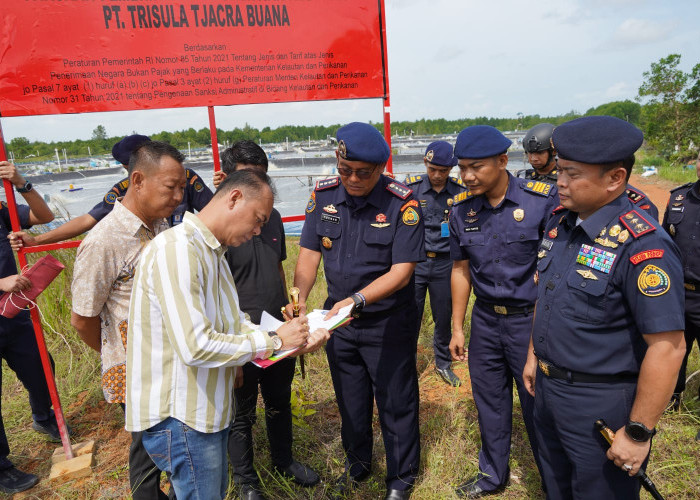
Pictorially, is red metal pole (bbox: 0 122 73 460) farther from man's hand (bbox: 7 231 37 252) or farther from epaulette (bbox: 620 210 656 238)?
epaulette (bbox: 620 210 656 238)

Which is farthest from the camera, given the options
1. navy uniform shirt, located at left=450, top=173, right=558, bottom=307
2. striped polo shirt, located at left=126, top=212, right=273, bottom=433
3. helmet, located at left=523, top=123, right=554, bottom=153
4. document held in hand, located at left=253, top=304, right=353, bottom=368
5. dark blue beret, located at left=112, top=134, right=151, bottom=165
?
helmet, located at left=523, top=123, right=554, bottom=153

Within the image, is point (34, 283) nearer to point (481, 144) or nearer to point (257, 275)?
point (257, 275)

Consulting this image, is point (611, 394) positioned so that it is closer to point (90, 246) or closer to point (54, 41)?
point (90, 246)

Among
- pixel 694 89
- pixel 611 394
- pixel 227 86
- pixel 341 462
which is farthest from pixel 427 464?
pixel 694 89

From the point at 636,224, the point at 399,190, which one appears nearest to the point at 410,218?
the point at 399,190

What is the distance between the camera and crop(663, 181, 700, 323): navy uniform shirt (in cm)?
325

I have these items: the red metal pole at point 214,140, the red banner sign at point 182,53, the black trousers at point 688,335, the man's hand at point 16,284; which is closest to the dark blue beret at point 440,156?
the red banner sign at point 182,53

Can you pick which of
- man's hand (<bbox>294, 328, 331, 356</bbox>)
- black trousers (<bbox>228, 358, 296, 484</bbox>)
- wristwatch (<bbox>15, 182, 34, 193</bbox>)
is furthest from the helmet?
wristwatch (<bbox>15, 182, 34, 193</bbox>)

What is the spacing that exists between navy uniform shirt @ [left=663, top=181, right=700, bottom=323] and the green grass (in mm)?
881

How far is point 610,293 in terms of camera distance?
5.31ft

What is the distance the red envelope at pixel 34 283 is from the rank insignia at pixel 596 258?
2776mm

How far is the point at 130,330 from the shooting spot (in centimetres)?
154

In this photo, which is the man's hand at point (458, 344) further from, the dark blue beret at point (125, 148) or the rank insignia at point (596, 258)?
the dark blue beret at point (125, 148)

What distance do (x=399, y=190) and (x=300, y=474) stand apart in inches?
75.6
